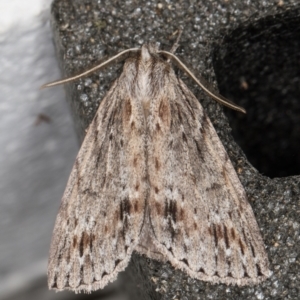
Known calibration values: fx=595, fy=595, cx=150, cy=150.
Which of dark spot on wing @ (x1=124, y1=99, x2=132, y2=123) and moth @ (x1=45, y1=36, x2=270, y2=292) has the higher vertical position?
dark spot on wing @ (x1=124, y1=99, x2=132, y2=123)

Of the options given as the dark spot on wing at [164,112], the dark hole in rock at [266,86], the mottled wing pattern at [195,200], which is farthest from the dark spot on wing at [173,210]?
the dark hole in rock at [266,86]

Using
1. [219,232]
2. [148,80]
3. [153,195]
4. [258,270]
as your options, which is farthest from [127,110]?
[258,270]

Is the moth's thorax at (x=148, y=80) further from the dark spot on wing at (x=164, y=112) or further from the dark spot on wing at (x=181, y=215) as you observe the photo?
the dark spot on wing at (x=181, y=215)

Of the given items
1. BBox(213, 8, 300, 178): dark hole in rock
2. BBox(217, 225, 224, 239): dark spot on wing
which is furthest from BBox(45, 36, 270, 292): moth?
BBox(213, 8, 300, 178): dark hole in rock

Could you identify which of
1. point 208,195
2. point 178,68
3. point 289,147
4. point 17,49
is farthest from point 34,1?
point 289,147

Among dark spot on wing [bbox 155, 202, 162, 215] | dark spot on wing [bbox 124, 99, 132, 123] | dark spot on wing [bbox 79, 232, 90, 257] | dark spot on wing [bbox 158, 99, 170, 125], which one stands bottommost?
dark spot on wing [bbox 79, 232, 90, 257]

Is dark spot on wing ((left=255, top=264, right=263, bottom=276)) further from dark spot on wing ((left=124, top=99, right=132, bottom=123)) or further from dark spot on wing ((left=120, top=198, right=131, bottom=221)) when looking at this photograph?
dark spot on wing ((left=124, top=99, right=132, bottom=123))
